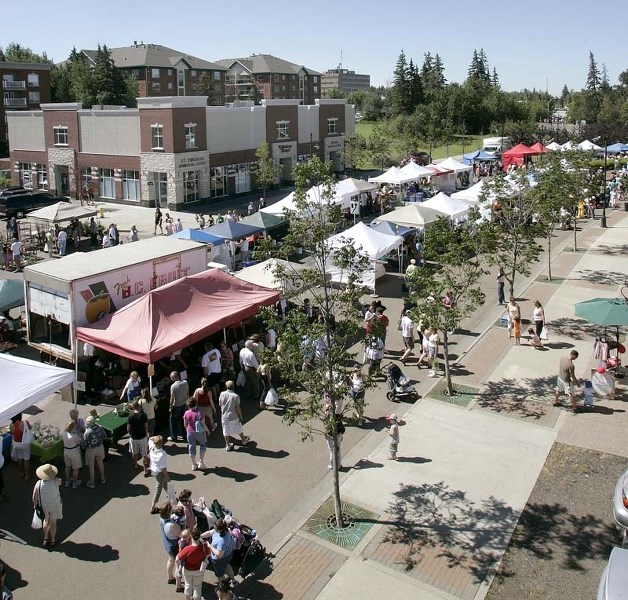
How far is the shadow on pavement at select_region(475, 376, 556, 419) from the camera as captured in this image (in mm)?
14276

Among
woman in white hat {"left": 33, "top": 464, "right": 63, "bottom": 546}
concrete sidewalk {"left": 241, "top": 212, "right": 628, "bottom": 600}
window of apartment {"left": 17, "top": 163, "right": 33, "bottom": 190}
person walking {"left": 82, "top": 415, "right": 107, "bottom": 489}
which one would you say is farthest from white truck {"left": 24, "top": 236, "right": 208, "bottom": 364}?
window of apartment {"left": 17, "top": 163, "right": 33, "bottom": 190}

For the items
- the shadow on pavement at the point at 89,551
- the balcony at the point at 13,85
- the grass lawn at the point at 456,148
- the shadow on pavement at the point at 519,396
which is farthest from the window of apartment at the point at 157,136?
the balcony at the point at 13,85

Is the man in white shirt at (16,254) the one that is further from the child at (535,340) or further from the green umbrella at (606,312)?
the green umbrella at (606,312)

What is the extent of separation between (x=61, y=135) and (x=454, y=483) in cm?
4311

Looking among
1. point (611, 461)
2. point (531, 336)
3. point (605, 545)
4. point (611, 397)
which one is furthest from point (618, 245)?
point (605, 545)

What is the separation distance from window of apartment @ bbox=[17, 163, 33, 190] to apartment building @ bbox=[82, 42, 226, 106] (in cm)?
4649

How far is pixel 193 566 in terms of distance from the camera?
8219 millimetres

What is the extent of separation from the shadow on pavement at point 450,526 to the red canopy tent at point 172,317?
615cm

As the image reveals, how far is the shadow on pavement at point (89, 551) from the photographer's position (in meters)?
9.51

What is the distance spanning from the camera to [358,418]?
10.2 meters

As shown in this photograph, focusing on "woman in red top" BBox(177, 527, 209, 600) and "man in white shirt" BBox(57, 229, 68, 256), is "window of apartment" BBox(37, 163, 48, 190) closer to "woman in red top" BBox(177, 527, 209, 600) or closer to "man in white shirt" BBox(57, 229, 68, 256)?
"man in white shirt" BBox(57, 229, 68, 256)

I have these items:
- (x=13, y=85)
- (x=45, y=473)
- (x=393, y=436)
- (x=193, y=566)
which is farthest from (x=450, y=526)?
(x=13, y=85)

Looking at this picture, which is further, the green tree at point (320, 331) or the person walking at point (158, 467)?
the person walking at point (158, 467)

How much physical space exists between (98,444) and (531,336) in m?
12.7
